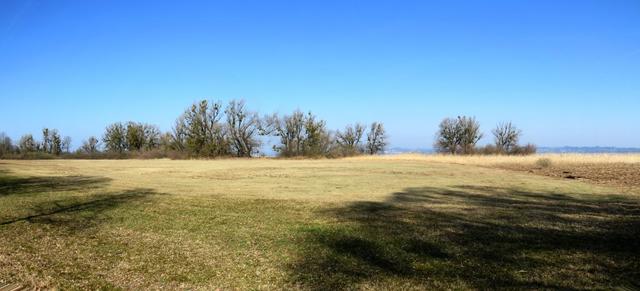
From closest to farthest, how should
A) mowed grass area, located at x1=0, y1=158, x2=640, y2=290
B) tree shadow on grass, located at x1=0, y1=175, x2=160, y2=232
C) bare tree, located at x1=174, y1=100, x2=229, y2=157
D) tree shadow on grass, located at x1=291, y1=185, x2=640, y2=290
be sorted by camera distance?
tree shadow on grass, located at x1=291, y1=185, x2=640, y2=290
mowed grass area, located at x1=0, y1=158, x2=640, y2=290
tree shadow on grass, located at x1=0, y1=175, x2=160, y2=232
bare tree, located at x1=174, y1=100, x2=229, y2=157

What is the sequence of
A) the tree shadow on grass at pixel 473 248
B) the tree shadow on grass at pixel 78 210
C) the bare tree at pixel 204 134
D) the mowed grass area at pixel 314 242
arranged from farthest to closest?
the bare tree at pixel 204 134, the tree shadow on grass at pixel 78 210, the mowed grass area at pixel 314 242, the tree shadow on grass at pixel 473 248

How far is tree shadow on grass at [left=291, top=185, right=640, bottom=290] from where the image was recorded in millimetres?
5988

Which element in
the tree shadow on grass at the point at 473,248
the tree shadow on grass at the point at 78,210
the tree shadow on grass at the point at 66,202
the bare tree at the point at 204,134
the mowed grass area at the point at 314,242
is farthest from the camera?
the bare tree at the point at 204,134

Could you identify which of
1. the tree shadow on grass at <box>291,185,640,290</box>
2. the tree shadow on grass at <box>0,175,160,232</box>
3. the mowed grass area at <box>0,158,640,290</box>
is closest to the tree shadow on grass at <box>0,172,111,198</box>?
the tree shadow on grass at <box>0,175,160,232</box>

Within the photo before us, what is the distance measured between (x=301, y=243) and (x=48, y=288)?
13.6 feet

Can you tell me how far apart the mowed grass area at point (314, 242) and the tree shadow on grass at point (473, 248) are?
0.03m

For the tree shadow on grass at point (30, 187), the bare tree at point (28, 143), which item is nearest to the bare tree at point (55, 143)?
the bare tree at point (28, 143)

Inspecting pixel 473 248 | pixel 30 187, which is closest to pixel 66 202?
pixel 30 187

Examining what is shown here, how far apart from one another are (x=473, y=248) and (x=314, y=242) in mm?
2971

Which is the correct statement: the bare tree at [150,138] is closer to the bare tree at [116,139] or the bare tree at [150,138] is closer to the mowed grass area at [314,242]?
the bare tree at [116,139]

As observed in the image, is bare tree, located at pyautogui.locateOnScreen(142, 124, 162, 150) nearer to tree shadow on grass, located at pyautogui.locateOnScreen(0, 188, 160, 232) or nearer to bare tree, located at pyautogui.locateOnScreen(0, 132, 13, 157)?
bare tree, located at pyautogui.locateOnScreen(0, 132, 13, 157)

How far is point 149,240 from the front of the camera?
8.38 meters

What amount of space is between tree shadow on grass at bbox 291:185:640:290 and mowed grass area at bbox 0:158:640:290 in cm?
3

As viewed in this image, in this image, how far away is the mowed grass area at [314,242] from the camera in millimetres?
6129
